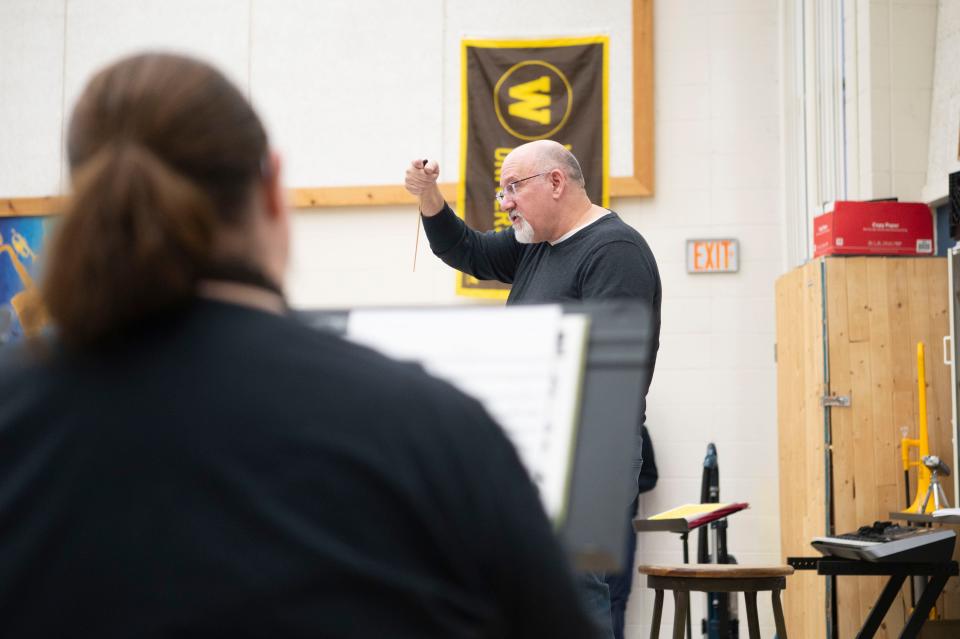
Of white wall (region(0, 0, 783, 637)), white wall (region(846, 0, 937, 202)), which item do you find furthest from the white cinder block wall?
white wall (region(846, 0, 937, 202))

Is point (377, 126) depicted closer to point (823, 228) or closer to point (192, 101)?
point (823, 228)

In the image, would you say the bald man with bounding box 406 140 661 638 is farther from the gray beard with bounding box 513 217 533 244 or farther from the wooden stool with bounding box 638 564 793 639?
the wooden stool with bounding box 638 564 793 639

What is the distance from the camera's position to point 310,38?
5.83 meters

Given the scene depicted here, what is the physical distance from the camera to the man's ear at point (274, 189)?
826 millimetres

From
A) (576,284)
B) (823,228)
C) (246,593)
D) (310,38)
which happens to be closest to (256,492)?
(246,593)

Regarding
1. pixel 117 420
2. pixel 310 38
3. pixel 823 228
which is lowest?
pixel 117 420

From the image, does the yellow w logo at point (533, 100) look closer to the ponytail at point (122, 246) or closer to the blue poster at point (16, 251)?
the blue poster at point (16, 251)

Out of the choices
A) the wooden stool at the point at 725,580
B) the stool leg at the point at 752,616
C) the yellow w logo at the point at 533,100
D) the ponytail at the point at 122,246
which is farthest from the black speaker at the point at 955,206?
the ponytail at the point at 122,246

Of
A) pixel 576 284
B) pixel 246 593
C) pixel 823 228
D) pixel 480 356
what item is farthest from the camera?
pixel 823 228

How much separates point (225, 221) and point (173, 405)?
136mm

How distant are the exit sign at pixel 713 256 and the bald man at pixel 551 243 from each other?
99.5 inches

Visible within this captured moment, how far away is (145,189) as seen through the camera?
74 centimetres

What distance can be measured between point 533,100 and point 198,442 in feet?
16.2

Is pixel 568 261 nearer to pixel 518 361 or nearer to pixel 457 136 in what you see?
pixel 518 361
